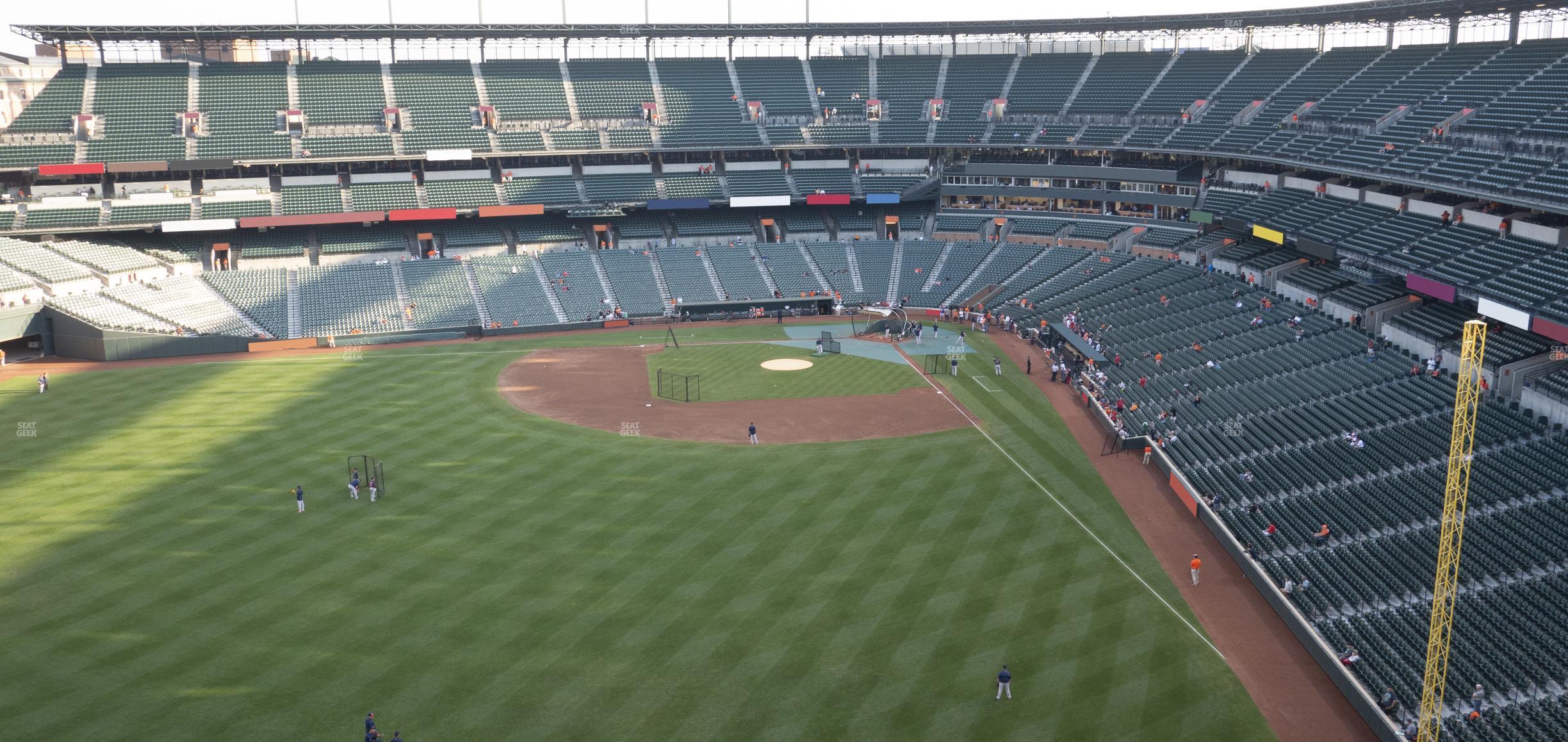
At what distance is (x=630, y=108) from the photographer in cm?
9094

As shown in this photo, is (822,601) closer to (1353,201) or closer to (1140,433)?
(1140,433)

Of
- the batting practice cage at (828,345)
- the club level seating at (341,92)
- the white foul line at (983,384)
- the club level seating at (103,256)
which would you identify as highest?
the club level seating at (341,92)

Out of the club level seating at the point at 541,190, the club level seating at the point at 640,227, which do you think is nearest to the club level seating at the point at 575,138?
the club level seating at the point at 541,190

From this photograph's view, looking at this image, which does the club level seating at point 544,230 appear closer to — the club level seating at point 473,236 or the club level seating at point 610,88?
the club level seating at point 473,236

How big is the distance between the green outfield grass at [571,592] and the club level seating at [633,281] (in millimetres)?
30252

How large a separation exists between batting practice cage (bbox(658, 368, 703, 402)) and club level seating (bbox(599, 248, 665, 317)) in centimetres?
1822

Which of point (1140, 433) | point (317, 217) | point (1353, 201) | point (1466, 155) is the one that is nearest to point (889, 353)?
point (1140, 433)

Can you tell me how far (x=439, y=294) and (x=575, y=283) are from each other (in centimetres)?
1036

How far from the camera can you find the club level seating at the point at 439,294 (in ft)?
245

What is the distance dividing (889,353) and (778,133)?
3197cm

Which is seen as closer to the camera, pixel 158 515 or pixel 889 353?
pixel 158 515

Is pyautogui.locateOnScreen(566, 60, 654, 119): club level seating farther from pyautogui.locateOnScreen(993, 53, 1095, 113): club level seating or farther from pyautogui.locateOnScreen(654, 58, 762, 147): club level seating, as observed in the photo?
pyautogui.locateOnScreen(993, 53, 1095, 113): club level seating

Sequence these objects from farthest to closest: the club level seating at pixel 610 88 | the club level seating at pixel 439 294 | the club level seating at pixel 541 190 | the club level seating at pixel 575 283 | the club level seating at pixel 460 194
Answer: the club level seating at pixel 610 88, the club level seating at pixel 541 190, the club level seating at pixel 460 194, the club level seating at pixel 575 283, the club level seating at pixel 439 294

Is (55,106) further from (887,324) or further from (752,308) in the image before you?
(887,324)
